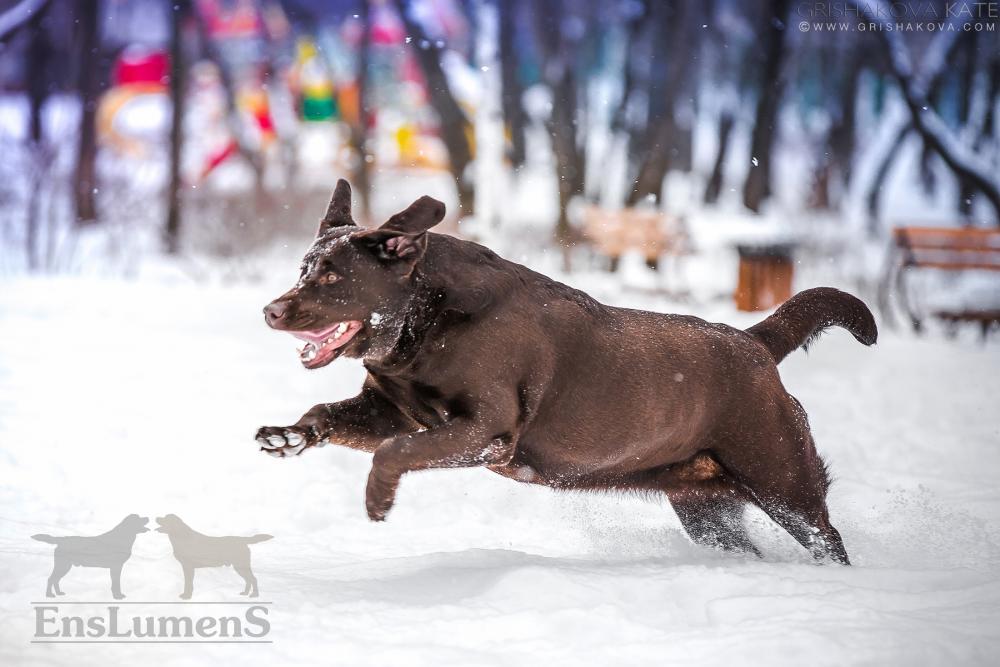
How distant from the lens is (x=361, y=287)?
347cm

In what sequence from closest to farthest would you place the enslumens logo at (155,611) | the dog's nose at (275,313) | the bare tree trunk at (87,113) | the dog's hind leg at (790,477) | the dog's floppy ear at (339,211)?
the enslumens logo at (155,611), the dog's nose at (275,313), the dog's floppy ear at (339,211), the dog's hind leg at (790,477), the bare tree trunk at (87,113)

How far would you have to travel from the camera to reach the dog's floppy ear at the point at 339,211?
382 cm

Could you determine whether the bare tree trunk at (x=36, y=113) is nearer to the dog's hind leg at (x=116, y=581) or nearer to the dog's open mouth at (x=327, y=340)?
the dog's hind leg at (x=116, y=581)

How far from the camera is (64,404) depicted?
256 inches

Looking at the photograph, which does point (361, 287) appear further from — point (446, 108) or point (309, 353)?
point (446, 108)

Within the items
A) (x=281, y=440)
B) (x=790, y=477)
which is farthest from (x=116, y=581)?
(x=790, y=477)

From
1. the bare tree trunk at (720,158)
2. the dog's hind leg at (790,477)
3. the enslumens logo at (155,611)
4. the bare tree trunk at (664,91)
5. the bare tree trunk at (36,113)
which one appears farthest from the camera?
the bare tree trunk at (720,158)

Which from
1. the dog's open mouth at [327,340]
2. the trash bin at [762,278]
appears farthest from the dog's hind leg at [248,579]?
the trash bin at [762,278]

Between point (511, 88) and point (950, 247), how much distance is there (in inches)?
235

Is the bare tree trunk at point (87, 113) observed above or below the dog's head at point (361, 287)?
above

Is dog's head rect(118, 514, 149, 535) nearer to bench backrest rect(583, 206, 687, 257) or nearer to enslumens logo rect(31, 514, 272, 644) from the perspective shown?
enslumens logo rect(31, 514, 272, 644)

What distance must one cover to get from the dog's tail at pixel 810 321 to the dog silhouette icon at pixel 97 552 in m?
2.77

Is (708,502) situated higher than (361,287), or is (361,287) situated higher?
(361,287)

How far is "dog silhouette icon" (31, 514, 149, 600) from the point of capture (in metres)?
3.30
